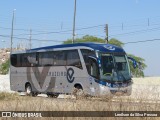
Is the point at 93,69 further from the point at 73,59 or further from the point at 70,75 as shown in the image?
the point at 70,75

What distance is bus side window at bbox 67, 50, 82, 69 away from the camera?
81.4 feet

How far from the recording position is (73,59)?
82.9ft

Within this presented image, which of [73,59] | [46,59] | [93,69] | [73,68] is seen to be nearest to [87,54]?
[93,69]

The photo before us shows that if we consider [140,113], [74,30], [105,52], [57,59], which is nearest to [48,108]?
[140,113]

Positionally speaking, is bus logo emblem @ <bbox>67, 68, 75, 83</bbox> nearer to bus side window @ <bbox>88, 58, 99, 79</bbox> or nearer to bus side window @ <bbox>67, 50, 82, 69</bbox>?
bus side window @ <bbox>67, 50, 82, 69</bbox>

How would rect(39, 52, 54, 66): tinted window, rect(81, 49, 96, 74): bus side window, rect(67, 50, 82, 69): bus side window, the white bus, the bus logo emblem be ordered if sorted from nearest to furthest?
1. the white bus
2. rect(81, 49, 96, 74): bus side window
3. rect(67, 50, 82, 69): bus side window
4. the bus logo emblem
5. rect(39, 52, 54, 66): tinted window

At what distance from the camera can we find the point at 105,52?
24172 mm

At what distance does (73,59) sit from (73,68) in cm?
57

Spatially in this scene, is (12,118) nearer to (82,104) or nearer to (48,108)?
(48,108)

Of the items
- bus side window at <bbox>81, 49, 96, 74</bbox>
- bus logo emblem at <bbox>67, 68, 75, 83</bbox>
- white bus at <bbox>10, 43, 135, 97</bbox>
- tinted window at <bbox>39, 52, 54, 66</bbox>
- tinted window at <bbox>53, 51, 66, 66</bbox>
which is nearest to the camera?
white bus at <bbox>10, 43, 135, 97</bbox>

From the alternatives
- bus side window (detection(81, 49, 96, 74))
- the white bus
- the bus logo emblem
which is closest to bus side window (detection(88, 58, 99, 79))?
the white bus

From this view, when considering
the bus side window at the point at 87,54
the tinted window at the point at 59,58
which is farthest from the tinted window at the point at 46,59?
the bus side window at the point at 87,54

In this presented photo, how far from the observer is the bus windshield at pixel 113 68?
23719mm

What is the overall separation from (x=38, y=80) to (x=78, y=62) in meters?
5.91
